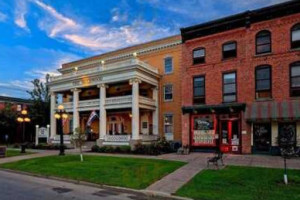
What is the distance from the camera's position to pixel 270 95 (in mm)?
22797

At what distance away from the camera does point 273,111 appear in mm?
21906

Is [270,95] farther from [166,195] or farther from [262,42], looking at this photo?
[166,195]

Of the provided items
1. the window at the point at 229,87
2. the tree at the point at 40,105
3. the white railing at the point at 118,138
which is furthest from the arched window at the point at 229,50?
the tree at the point at 40,105

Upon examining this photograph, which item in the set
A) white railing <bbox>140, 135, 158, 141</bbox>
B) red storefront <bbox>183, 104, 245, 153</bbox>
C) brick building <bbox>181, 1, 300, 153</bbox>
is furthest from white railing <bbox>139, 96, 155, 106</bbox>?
red storefront <bbox>183, 104, 245, 153</bbox>

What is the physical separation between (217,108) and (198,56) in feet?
16.4

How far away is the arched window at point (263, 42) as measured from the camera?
2316 centimetres

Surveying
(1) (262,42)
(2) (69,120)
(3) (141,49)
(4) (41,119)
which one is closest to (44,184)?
(1) (262,42)

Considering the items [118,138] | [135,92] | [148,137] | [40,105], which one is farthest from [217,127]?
[40,105]

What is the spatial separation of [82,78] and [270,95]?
1985cm

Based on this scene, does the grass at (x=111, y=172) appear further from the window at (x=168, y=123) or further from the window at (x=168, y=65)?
the window at (x=168, y=65)

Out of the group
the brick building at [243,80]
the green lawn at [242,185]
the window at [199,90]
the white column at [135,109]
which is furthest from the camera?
the white column at [135,109]

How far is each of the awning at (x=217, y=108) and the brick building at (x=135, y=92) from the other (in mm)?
5779

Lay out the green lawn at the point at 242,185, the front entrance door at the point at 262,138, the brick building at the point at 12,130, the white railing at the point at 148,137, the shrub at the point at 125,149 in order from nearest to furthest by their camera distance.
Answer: the green lawn at the point at 242,185 < the front entrance door at the point at 262,138 < the shrub at the point at 125,149 < the white railing at the point at 148,137 < the brick building at the point at 12,130

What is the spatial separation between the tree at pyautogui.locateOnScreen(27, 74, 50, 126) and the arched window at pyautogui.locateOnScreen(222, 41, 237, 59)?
98.3ft
